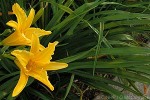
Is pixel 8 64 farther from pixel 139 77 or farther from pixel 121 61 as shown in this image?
pixel 139 77

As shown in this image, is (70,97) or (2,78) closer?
(2,78)

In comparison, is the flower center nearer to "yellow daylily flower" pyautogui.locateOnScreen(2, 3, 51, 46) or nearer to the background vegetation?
"yellow daylily flower" pyautogui.locateOnScreen(2, 3, 51, 46)

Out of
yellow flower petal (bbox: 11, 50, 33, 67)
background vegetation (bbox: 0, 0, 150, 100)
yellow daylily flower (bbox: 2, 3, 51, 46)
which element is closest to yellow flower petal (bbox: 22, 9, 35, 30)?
yellow daylily flower (bbox: 2, 3, 51, 46)

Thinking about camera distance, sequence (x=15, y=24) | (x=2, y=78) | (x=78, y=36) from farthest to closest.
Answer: (x=78, y=36), (x=2, y=78), (x=15, y=24)

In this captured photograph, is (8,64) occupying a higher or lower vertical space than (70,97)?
higher

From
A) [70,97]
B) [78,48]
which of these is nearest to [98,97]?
[70,97]

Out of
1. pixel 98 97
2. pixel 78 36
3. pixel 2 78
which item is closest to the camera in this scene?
pixel 2 78
